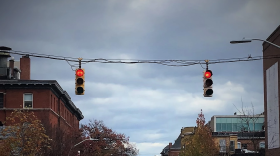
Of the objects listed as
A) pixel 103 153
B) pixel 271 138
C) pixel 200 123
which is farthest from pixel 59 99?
pixel 271 138

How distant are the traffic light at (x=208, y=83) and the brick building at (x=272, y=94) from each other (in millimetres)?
25765

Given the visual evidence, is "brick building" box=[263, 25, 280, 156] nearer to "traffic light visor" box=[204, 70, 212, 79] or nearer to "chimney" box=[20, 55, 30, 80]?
"traffic light visor" box=[204, 70, 212, 79]

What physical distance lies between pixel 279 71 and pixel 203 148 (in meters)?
24.5

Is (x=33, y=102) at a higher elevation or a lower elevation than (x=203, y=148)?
higher

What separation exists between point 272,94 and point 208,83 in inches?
1178

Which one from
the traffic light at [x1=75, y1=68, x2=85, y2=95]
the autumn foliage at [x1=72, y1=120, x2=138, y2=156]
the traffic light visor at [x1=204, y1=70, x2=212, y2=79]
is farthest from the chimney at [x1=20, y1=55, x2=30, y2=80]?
the traffic light visor at [x1=204, y1=70, x2=212, y2=79]

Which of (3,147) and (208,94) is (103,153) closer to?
(3,147)

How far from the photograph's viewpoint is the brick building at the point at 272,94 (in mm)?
50500

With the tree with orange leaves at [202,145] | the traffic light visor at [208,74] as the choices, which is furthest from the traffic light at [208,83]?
the tree with orange leaves at [202,145]

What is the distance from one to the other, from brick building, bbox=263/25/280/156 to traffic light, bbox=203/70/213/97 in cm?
2577

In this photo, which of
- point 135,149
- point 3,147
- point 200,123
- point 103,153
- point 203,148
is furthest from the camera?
point 135,149

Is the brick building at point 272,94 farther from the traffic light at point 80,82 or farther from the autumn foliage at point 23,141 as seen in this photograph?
the traffic light at point 80,82

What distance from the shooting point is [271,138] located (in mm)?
53312

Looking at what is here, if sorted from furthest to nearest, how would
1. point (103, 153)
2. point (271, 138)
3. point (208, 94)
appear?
point (103, 153) < point (271, 138) < point (208, 94)
